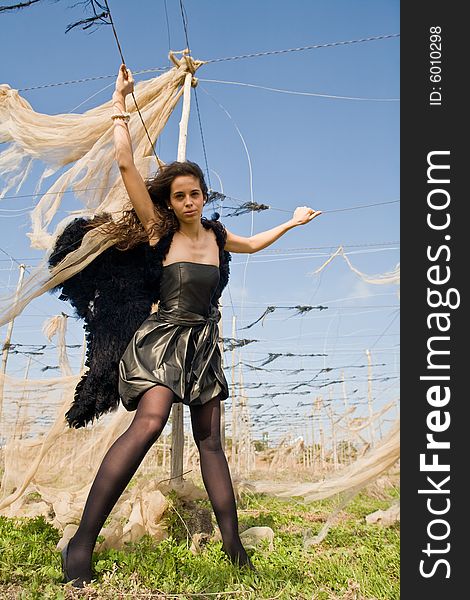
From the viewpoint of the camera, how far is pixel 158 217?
7.98 ft

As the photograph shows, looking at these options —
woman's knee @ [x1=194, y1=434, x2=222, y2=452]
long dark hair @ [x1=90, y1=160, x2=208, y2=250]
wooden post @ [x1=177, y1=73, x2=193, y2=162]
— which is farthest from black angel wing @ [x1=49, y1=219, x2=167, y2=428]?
wooden post @ [x1=177, y1=73, x2=193, y2=162]

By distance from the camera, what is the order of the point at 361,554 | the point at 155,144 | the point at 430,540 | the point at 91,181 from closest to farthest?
the point at 430,540 → the point at 361,554 → the point at 91,181 → the point at 155,144

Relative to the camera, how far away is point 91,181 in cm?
296

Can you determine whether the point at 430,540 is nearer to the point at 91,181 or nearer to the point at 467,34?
the point at 467,34

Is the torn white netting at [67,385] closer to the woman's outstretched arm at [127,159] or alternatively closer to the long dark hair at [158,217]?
the long dark hair at [158,217]

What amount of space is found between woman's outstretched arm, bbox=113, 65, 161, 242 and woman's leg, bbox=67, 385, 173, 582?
2.29 feet

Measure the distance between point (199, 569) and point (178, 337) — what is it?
0.86 metres

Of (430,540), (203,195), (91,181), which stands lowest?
(430,540)

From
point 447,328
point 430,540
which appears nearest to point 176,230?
point 447,328

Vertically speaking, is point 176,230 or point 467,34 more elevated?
point 467,34

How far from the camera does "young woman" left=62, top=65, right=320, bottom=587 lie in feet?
7.32

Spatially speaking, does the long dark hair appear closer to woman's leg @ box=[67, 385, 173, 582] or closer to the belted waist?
the belted waist

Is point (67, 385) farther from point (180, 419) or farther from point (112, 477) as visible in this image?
point (112, 477)

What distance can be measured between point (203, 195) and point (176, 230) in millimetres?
186
